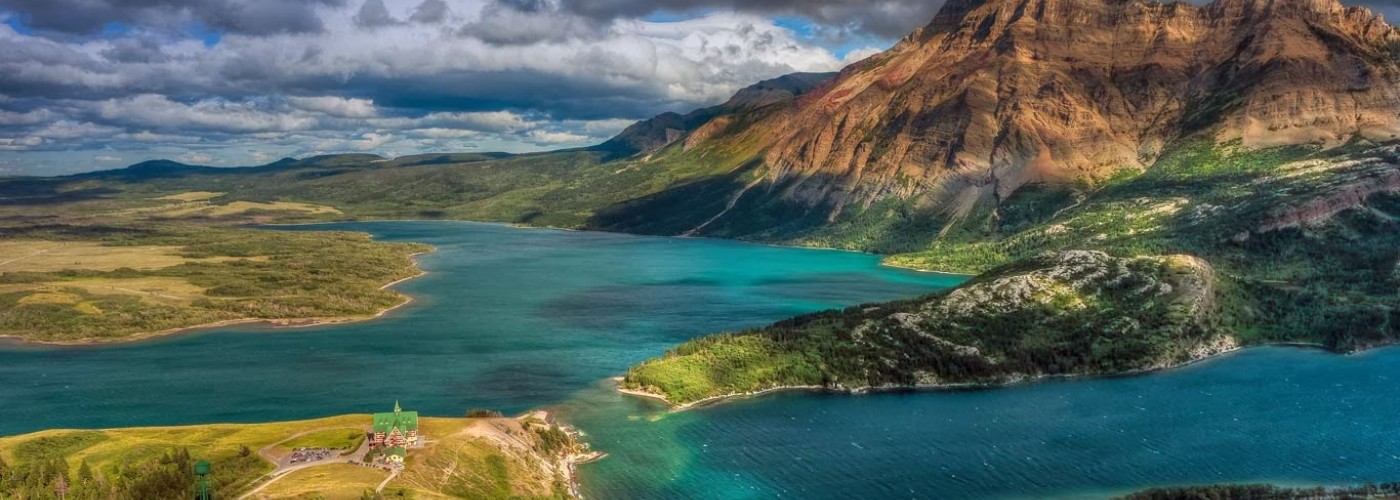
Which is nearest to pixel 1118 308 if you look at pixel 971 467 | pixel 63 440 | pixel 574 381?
pixel 971 467

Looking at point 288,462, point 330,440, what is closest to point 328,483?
point 288,462

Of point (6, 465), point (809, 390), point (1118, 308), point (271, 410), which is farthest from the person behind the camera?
point (1118, 308)

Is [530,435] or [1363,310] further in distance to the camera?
[1363,310]

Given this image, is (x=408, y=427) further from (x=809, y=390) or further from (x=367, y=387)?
(x=809, y=390)

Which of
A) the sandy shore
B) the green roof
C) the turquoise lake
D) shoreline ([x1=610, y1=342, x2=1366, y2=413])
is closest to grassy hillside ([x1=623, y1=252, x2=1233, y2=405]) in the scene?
shoreline ([x1=610, y1=342, x2=1366, y2=413])

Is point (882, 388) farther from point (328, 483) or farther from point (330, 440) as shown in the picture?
point (328, 483)

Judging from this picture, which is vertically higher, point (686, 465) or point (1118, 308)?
point (1118, 308)
